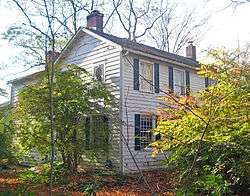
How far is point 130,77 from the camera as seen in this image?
16.0 m

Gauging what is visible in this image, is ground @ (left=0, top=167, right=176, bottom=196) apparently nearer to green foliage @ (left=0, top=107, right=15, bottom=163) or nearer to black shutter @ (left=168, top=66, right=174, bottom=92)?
green foliage @ (left=0, top=107, right=15, bottom=163)

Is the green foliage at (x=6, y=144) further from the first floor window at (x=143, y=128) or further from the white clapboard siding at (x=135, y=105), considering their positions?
the first floor window at (x=143, y=128)

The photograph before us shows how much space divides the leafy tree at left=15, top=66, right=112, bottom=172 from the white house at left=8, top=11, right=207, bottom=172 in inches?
43.0

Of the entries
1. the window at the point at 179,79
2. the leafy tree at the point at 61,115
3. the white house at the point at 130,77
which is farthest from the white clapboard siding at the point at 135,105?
the leafy tree at the point at 61,115

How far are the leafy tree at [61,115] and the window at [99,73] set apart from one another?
157cm

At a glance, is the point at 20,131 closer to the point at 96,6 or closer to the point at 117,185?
the point at 117,185

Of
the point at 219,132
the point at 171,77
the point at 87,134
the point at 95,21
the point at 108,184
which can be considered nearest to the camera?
the point at 219,132

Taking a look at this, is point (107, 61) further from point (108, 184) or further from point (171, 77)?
point (108, 184)

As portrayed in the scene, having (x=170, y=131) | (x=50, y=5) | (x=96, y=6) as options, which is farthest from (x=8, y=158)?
(x=96, y=6)

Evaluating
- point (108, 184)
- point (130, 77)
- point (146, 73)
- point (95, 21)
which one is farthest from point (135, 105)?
point (95, 21)

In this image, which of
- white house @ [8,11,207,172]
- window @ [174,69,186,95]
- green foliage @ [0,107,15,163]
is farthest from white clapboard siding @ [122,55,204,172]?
green foliage @ [0,107,15,163]

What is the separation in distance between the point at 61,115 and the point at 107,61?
3.79 metres

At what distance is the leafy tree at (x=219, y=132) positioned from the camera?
7172 mm

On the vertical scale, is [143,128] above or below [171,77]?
below
